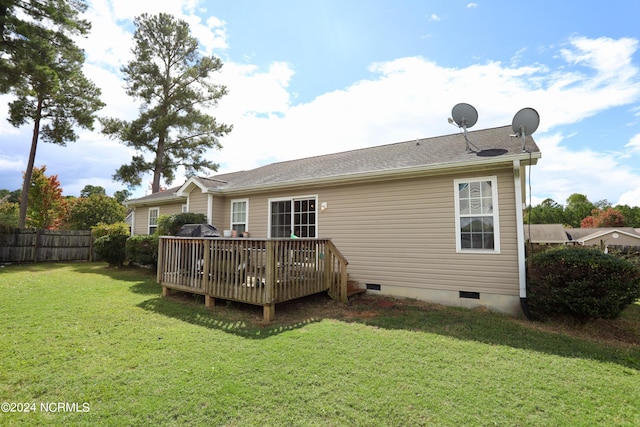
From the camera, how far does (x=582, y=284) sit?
15.3 ft

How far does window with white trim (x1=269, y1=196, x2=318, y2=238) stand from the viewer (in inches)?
326

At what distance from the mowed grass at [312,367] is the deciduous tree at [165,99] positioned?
557 inches

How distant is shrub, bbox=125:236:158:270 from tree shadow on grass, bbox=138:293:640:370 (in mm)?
3801

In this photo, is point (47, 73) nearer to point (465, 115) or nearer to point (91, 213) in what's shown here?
point (91, 213)

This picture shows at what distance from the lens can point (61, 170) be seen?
75.7 feet

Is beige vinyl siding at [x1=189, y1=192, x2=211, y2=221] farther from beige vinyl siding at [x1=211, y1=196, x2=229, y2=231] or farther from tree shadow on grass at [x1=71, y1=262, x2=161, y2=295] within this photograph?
tree shadow on grass at [x1=71, y1=262, x2=161, y2=295]

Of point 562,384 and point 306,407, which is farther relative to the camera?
point 562,384

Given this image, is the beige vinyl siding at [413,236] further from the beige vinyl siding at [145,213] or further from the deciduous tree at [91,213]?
the deciduous tree at [91,213]

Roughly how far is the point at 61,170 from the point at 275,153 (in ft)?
64.7

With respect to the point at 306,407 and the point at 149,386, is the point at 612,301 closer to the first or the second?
the point at 306,407

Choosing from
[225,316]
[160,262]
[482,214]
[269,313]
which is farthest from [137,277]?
[482,214]

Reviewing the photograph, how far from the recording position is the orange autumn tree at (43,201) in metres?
20.8

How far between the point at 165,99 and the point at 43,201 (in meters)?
13.2

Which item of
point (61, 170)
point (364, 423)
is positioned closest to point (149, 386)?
point (364, 423)
